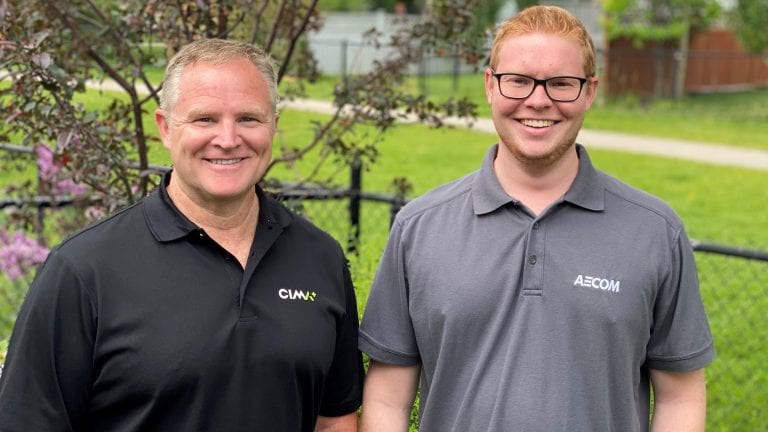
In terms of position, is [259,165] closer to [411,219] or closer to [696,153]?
[411,219]

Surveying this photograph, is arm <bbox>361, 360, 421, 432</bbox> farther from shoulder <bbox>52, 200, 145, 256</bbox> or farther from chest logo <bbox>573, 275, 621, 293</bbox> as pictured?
shoulder <bbox>52, 200, 145, 256</bbox>

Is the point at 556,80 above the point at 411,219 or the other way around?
above

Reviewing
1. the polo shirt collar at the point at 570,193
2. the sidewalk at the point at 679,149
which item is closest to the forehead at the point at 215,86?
the polo shirt collar at the point at 570,193

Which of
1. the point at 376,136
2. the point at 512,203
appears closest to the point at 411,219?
the point at 512,203

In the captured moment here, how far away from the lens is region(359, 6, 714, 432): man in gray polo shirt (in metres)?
2.44

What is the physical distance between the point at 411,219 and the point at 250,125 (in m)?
0.46

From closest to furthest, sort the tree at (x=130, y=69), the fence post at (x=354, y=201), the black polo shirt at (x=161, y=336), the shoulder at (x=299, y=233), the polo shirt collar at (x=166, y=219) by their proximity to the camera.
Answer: the black polo shirt at (x=161, y=336) < the polo shirt collar at (x=166, y=219) < the shoulder at (x=299, y=233) < the tree at (x=130, y=69) < the fence post at (x=354, y=201)

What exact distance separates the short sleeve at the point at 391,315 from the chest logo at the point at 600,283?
0.43 meters

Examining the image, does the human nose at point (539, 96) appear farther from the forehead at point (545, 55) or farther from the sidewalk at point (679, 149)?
the sidewalk at point (679, 149)

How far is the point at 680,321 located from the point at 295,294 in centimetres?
89

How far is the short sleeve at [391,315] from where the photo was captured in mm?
2645

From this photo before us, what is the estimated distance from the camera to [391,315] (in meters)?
2.67

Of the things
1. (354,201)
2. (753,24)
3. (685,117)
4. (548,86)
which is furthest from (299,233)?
(753,24)

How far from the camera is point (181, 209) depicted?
250 cm
